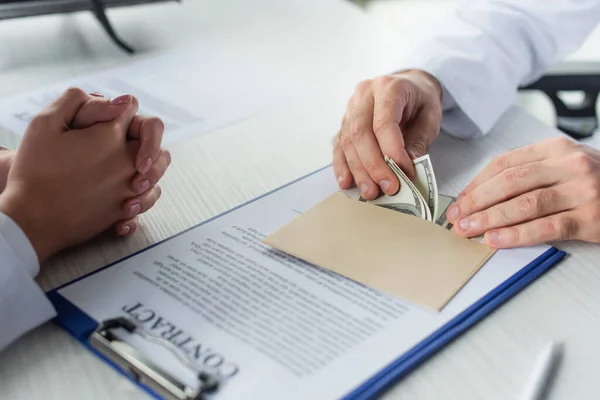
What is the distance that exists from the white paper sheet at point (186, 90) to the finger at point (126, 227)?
Answer: 0.71 feet

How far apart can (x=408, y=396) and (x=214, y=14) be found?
3.35ft

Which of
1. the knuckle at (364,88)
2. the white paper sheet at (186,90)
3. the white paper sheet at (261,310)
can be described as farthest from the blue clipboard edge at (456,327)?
the white paper sheet at (186,90)

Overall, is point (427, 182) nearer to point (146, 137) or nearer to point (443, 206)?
point (443, 206)

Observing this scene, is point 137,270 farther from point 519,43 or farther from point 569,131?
point 569,131

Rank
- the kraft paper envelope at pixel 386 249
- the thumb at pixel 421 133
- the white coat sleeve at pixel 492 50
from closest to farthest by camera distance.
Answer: the kraft paper envelope at pixel 386 249 < the thumb at pixel 421 133 < the white coat sleeve at pixel 492 50

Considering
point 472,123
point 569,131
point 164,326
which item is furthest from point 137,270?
point 569,131

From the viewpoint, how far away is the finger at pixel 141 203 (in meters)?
0.60

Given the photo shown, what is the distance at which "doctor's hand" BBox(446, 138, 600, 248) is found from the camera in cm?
58

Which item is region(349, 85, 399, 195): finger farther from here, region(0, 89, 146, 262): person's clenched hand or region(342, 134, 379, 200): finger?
region(0, 89, 146, 262): person's clenched hand

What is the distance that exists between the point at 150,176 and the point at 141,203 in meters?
0.03

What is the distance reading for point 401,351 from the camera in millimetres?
458

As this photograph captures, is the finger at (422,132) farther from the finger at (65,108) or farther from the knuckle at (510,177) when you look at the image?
the finger at (65,108)

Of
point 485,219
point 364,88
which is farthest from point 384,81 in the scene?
point 485,219

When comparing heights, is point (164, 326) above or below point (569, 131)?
above
